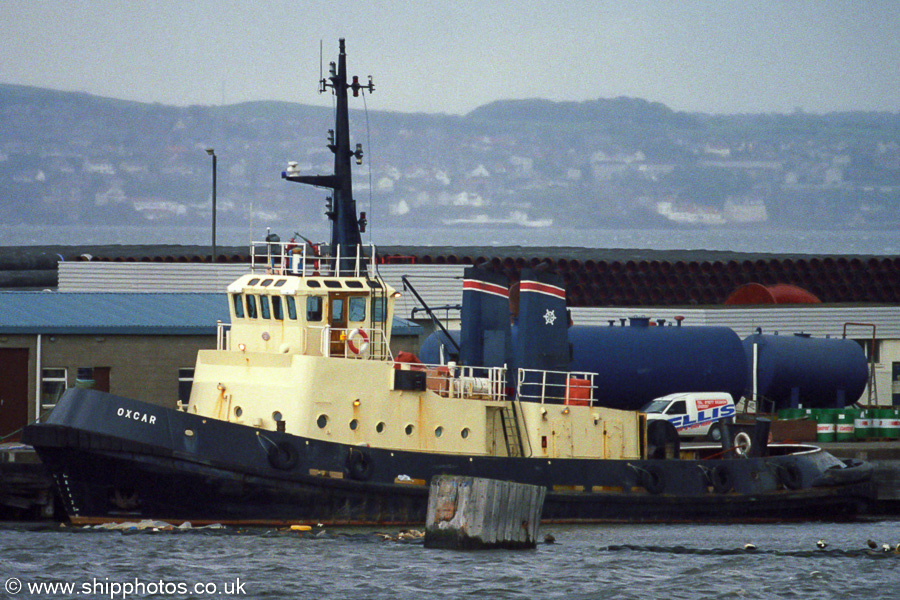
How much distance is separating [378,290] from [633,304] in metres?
22.0

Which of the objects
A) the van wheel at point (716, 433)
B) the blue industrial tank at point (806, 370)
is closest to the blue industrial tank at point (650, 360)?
the blue industrial tank at point (806, 370)

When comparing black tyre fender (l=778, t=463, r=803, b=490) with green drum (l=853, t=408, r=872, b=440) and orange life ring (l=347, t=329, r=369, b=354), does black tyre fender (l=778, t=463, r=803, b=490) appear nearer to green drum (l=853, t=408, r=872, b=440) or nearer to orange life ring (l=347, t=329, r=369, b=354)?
green drum (l=853, t=408, r=872, b=440)

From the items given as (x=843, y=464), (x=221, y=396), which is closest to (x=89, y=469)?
(x=221, y=396)

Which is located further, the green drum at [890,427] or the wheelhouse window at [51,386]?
the green drum at [890,427]

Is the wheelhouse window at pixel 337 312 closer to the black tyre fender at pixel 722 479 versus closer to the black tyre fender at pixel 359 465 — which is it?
the black tyre fender at pixel 359 465

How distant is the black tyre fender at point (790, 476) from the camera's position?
23422 millimetres

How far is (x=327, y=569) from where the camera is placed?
16953 millimetres

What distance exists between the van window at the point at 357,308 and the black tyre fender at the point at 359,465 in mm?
2255

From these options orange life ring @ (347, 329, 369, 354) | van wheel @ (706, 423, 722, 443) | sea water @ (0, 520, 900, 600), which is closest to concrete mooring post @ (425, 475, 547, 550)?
sea water @ (0, 520, 900, 600)

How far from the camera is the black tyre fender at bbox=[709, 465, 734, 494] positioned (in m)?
22.7

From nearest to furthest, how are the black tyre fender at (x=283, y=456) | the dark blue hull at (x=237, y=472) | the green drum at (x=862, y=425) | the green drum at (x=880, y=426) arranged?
the dark blue hull at (x=237, y=472) < the black tyre fender at (x=283, y=456) < the green drum at (x=862, y=425) < the green drum at (x=880, y=426)

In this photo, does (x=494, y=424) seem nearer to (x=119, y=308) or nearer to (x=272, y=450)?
(x=272, y=450)

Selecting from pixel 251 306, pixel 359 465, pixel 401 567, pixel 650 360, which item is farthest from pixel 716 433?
pixel 401 567

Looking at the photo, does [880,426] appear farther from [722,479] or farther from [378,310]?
[378,310]
